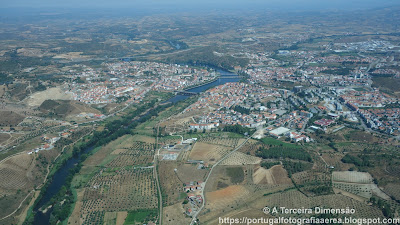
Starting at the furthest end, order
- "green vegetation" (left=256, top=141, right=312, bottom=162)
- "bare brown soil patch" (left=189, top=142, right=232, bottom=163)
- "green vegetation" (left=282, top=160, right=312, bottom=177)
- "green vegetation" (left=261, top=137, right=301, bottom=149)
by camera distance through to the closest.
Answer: "green vegetation" (left=261, top=137, right=301, bottom=149) → "bare brown soil patch" (left=189, top=142, right=232, bottom=163) → "green vegetation" (left=256, top=141, right=312, bottom=162) → "green vegetation" (left=282, top=160, right=312, bottom=177)

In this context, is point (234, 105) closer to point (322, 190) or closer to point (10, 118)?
point (322, 190)

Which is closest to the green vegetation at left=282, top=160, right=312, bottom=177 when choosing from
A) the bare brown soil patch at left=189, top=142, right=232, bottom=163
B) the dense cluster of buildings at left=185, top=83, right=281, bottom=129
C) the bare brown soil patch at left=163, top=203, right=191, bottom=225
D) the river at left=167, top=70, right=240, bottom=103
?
the bare brown soil patch at left=189, top=142, right=232, bottom=163

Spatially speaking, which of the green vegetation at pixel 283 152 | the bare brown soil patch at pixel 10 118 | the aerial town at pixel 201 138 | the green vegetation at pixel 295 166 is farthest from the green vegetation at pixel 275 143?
the bare brown soil patch at pixel 10 118

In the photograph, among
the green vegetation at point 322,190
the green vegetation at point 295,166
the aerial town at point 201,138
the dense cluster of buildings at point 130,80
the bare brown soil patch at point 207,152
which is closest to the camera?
the aerial town at point 201,138

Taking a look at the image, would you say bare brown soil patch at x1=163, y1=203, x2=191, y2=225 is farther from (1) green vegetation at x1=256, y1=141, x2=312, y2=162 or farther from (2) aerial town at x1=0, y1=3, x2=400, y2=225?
(1) green vegetation at x1=256, y1=141, x2=312, y2=162

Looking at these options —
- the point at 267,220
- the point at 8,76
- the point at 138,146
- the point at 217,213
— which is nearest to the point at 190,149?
the point at 138,146

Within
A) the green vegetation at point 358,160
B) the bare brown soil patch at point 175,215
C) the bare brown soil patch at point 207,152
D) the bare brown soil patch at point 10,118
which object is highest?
the green vegetation at point 358,160

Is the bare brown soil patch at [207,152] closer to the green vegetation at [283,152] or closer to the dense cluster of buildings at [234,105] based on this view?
the green vegetation at [283,152]

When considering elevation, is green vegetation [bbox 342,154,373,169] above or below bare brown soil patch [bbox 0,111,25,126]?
above

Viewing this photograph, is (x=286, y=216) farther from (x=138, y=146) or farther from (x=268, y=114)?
(x=268, y=114)
